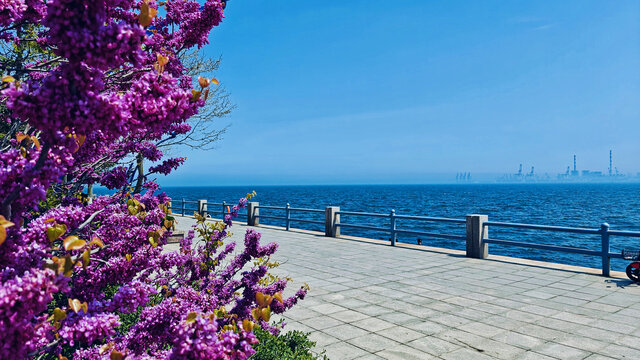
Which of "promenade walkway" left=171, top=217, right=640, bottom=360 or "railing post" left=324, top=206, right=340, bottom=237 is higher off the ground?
"railing post" left=324, top=206, right=340, bottom=237

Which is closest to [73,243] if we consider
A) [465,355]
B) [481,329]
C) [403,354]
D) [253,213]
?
[403,354]

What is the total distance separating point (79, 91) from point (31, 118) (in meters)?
0.24

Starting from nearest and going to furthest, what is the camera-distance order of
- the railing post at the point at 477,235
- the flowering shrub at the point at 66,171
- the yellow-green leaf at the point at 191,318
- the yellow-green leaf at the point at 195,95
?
the flowering shrub at the point at 66,171, the yellow-green leaf at the point at 191,318, the yellow-green leaf at the point at 195,95, the railing post at the point at 477,235

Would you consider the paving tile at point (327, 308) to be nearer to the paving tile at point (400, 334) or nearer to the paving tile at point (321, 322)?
the paving tile at point (321, 322)

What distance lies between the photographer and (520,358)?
205 inches

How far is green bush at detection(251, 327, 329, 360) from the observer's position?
4.75 meters

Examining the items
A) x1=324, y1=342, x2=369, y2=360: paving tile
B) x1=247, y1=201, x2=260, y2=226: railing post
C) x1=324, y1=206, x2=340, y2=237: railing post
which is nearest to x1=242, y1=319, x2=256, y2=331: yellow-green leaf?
x1=324, y1=342, x2=369, y2=360: paving tile

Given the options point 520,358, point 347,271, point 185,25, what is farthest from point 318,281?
point 185,25

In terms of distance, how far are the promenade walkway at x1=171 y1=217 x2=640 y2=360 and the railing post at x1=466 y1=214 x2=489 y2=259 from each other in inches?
12.4

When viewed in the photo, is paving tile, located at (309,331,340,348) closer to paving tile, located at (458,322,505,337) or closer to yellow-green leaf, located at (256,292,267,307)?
paving tile, located at (458,322,505,337)

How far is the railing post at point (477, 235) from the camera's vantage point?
1173 cm

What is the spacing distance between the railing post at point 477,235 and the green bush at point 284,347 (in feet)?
24.6

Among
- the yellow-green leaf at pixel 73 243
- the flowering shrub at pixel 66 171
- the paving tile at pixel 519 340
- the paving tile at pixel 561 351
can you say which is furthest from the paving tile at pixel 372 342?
the yellow-green leaf at pixel 73 243

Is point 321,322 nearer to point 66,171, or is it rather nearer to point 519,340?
point 519,340
